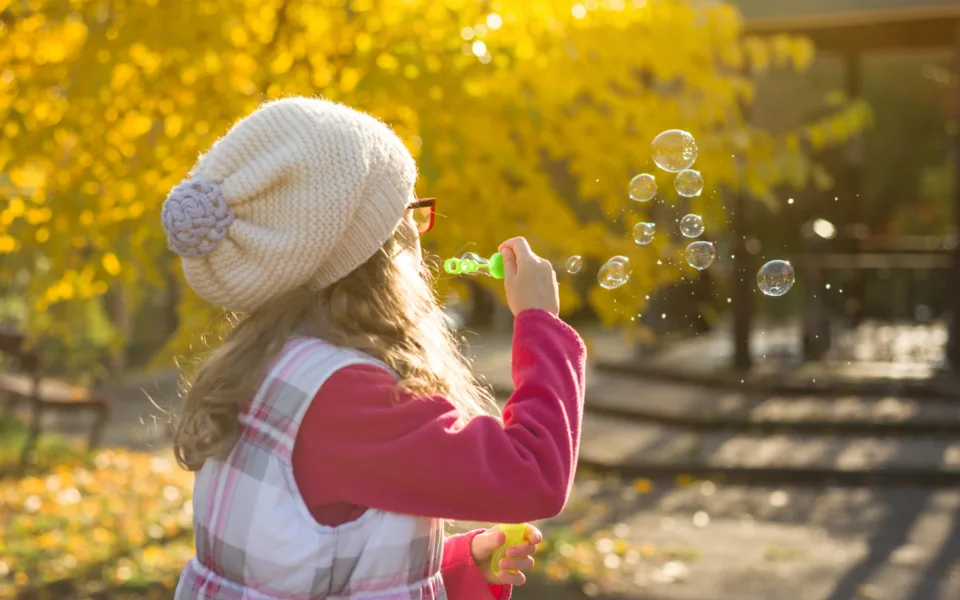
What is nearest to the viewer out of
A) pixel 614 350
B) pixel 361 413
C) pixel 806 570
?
pixel 361 413

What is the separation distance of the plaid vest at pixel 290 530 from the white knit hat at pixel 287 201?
0.42 ft

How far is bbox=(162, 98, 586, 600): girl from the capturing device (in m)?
1.66

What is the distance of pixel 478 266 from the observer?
2.13 metres

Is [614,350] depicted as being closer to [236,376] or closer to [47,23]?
[47,23]

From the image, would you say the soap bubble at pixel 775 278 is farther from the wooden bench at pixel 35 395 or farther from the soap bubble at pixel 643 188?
the wooden bench at pixel 35 395

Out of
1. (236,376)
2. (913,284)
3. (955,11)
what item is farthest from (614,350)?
(236,376)

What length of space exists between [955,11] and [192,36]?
895cm

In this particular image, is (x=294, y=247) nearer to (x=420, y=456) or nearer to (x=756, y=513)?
(x=420, y=456)

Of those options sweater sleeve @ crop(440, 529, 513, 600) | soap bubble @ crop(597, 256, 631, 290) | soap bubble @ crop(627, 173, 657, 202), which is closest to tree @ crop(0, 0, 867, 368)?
soap bubble @ crop(627, 173, 657, 202)

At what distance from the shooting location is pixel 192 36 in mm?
4398

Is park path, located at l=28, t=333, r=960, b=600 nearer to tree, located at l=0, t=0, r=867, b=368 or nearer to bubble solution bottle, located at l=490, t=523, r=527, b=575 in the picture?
tree, located at l=0, t=0, r=867, b=368

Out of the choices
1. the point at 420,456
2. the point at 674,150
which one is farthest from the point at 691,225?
the point at 420,456

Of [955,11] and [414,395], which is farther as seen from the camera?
[955,11]

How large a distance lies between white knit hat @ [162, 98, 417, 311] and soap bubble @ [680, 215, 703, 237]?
170 centimetres
